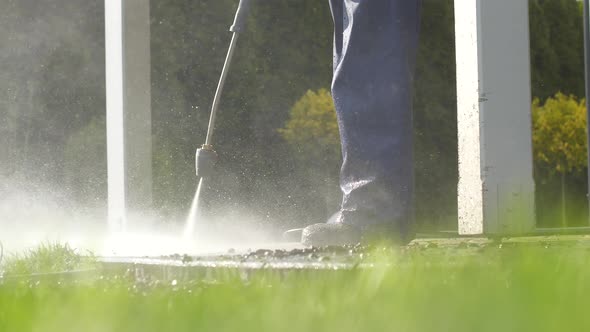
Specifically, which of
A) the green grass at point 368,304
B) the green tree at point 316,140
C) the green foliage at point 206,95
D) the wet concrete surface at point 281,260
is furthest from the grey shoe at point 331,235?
the green tree at point 316,140

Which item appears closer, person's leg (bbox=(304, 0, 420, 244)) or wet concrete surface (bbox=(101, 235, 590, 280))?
wet concrete surface (bbox=(101, 235, 590, 280))

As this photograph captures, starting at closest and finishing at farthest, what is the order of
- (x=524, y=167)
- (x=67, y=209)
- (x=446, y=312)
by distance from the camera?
(x=446, y=312)
(x=524, y=167)
(x=67, y=209)

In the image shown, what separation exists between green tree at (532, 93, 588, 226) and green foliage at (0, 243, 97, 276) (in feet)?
26.5

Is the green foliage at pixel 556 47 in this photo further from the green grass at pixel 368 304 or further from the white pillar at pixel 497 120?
the green grass at pixel 368 304

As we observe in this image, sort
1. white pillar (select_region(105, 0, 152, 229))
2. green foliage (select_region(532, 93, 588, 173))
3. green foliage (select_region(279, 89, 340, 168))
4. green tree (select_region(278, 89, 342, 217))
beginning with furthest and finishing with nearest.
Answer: green foliage (select_region(532, 93, 588, 173)) < green foliage (select_region(279, 89, 340, 168)) < green tree (select_region(278, 89, 342, 217)) < white pillar (select_region(105, 0, 152, 229))

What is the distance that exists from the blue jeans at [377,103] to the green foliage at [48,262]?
716mm

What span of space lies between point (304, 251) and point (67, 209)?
4.53 m

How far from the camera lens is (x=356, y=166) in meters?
2.83

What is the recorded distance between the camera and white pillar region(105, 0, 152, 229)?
484 centimetres

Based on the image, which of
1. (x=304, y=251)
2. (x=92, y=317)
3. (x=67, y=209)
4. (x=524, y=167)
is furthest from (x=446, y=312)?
(x=67, y=209)

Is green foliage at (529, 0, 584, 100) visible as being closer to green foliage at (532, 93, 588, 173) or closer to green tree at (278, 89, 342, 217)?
green foliage at (532, 93, 588, 173)

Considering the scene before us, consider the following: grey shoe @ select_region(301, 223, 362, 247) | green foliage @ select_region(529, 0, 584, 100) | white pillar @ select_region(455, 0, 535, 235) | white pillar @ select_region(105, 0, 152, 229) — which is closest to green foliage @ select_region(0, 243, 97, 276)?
grey shoe @ select_region(301, 223, 362, 247)

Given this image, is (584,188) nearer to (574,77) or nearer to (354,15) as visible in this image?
(574,77)

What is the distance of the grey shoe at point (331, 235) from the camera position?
263 cm
